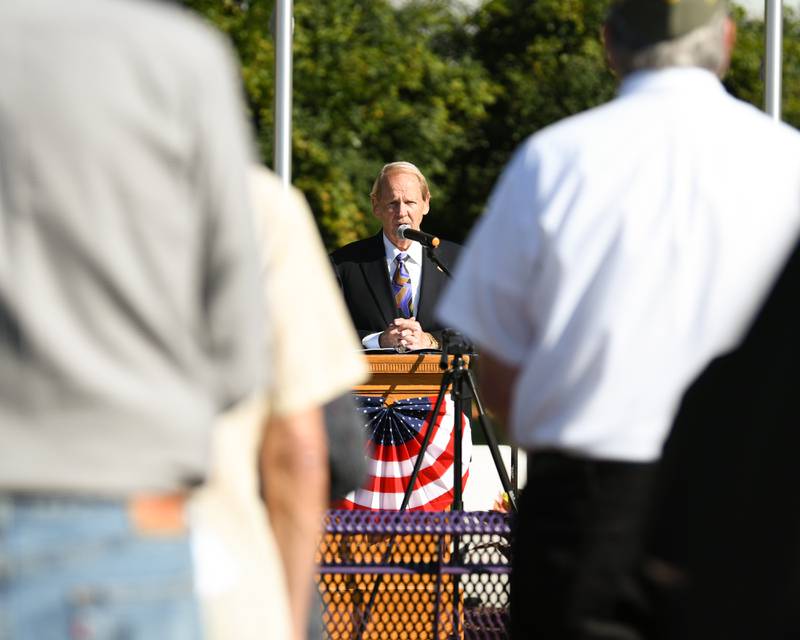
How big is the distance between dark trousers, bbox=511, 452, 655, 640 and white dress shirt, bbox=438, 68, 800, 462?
4 centimetres

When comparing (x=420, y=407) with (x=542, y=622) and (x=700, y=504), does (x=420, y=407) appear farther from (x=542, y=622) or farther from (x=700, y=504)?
(x=700, y=504)

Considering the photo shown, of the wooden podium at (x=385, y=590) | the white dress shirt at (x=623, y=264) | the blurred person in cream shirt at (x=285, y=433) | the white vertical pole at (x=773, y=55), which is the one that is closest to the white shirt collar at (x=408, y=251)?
the wooden podium at (x=385, y=590)

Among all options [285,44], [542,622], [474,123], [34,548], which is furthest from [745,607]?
[474,123]

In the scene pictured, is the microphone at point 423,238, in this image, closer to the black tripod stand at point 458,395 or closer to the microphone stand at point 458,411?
→ the microphone stand at point 458,411

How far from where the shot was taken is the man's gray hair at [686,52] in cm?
304

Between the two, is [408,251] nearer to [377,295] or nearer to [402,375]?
[377,295]

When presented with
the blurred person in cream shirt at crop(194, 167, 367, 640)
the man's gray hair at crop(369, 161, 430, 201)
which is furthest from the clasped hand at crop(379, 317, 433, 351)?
the blurred person in cream shirt at crop(194, 167, 367, 640)

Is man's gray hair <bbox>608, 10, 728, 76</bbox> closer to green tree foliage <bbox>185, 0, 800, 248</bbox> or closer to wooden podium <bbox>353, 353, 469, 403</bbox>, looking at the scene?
wooden podium <bbox>353, 353, 469, 403</bbox>

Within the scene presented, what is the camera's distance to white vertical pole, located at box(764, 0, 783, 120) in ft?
35.3

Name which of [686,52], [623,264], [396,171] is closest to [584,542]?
[623,264]

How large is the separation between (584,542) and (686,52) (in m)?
0.91

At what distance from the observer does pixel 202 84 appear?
1894mm

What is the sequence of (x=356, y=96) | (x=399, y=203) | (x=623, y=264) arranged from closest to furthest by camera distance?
(x=623, y=264) < (x=399, y=203) < (x=356, y=96)

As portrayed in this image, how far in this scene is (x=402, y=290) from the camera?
771 cm
